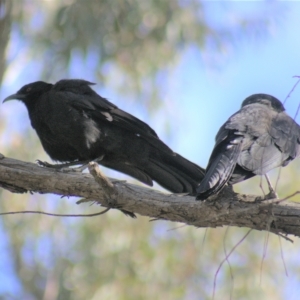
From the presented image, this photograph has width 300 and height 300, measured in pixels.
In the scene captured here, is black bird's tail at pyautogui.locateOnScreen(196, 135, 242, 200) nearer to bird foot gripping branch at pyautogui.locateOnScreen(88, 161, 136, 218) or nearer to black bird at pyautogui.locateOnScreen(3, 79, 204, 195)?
bird foot gripping branch at pyautogui.locateOnScreen(88, 161, 136, 218)

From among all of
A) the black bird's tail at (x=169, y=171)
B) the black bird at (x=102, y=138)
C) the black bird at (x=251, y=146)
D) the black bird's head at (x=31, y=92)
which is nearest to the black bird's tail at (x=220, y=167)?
the black bird at (x=251, y=146)

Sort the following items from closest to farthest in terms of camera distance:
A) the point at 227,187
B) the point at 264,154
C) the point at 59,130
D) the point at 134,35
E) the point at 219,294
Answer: the point at 227,187
the point at 264,154
the point at 59,130
the point at 219,294
the point at 134,35

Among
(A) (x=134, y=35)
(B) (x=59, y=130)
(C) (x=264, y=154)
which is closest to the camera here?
(C) (x=264, y=154)

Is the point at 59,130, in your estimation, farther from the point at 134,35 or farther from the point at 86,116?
the point at 134,35

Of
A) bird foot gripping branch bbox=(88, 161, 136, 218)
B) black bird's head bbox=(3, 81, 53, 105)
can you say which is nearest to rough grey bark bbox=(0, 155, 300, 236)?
bird foot gripping branch bbox=(88, 161, 136, 218)

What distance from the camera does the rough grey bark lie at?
15.2ft

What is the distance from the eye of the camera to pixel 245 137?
18.1 ft

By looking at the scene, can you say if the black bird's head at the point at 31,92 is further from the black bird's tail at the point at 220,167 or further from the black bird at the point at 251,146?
the black bird's tail at the point at 220,167

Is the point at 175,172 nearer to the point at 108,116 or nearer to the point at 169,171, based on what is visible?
the point at 169,171

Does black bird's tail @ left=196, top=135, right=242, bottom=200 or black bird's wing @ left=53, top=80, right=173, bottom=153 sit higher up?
black bird's wing @ left=53, top=80, right=173, bottom=153

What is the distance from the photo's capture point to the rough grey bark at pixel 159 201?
4.64 metres

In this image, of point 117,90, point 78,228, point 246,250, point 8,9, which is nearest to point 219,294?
point 246,250

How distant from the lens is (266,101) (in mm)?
6586

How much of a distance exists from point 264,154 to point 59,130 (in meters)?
2.06
